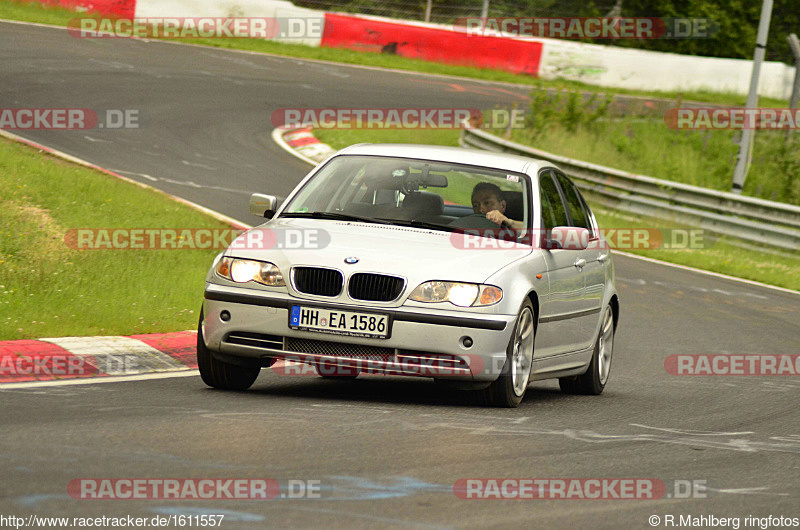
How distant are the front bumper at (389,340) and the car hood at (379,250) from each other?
0.23 m

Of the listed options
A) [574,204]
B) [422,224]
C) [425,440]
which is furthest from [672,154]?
[425,440]

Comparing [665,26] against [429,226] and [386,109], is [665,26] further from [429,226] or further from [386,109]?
[429,226]

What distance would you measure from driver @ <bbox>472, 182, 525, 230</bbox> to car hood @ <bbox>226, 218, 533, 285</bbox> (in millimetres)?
292

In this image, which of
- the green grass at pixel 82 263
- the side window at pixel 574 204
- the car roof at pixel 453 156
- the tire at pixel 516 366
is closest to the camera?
the tire at pixel 516 366

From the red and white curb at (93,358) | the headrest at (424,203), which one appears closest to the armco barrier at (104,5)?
the red and white curb at (93,358)

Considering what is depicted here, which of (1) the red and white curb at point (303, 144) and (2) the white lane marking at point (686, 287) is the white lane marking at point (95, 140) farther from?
(2) the white lane marking at point (686, 287)

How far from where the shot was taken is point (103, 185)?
1498cm

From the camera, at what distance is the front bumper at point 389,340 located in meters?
7.30

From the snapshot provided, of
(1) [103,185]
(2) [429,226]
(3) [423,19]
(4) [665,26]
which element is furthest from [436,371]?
(4) [665,26]

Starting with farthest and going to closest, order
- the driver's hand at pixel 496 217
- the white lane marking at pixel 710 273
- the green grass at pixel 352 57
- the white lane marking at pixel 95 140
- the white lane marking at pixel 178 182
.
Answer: the green grass at pixel 352 57 → the white lane marking at pixel 95 140 → the white lane marking at pixel 178 182 → the white lane marking at pixel 710 273 → the driver's hand at pixel 496 217

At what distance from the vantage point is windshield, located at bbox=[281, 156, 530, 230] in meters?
8.38

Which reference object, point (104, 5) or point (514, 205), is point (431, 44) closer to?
point (104, 5)

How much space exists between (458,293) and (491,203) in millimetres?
1325

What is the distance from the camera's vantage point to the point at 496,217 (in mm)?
8430
